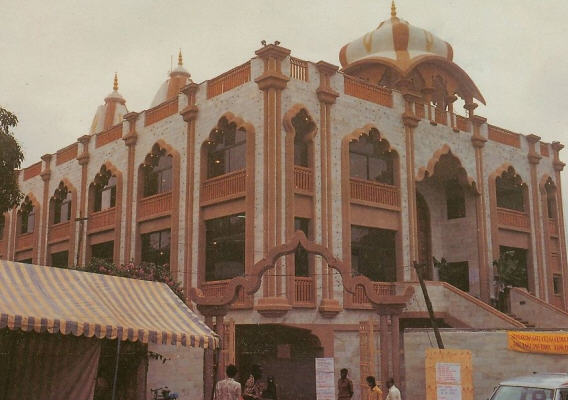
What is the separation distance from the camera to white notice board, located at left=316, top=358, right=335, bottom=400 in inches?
588

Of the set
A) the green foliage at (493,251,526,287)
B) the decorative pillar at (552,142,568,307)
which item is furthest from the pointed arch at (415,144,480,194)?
the decorative pillar at (552,142,568,307)

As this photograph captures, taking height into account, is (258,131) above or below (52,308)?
above

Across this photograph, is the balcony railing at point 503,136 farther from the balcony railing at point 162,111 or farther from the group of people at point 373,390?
the group of people at point 373,390

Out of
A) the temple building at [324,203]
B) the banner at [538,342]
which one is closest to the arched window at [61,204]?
the temple building at [324,203]

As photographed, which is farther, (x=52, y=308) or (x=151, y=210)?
(x=151, y=210)

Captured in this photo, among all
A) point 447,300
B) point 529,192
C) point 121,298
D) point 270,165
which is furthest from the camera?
point 529,192

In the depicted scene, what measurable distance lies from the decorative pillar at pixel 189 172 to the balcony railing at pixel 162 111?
43.6 inches

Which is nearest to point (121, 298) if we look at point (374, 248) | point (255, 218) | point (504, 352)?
point (255, 218)

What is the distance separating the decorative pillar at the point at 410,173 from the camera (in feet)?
77.6

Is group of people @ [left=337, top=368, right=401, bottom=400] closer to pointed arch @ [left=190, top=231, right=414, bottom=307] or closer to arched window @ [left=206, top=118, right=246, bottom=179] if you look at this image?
pointed arch @ [left=190, top=231, right=414, bottom=307]

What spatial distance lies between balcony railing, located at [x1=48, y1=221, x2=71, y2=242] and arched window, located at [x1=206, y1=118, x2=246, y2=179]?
35.7 ft

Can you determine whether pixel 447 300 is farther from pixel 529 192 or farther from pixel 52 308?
pixel 52 308

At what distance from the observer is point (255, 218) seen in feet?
66.3

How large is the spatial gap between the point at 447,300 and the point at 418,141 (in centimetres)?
616
